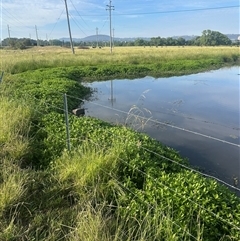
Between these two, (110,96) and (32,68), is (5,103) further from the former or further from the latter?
(32,68)

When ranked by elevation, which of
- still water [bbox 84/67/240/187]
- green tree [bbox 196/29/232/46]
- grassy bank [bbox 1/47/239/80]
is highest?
green tree [bbox 196/29/232/46]

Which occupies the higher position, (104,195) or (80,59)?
(80,59)

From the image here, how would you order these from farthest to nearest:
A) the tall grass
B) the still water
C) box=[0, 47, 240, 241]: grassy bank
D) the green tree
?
the green tree → the tall grass → the still water → box=[0, 47, 240, 241]: grassy bank

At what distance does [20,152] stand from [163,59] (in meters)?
24.4

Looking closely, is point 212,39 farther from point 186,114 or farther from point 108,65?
point 186,114

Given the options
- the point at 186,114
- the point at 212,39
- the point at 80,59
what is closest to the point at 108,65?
the point at 80,59

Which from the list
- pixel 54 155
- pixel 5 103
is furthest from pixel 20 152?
pixel 5 103

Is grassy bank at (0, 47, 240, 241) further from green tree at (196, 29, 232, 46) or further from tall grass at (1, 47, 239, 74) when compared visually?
green tree at (196, 29, 232, 46)

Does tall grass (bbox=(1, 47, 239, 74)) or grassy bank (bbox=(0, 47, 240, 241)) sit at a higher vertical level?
tall grass (bbox=(1, 47, 239, 74))

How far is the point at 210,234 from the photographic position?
2.67 meters

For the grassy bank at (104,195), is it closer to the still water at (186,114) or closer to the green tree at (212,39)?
Answer: the still water at (186,114)

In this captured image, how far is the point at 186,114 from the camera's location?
9.67 m

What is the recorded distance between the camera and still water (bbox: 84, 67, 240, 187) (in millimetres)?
5777

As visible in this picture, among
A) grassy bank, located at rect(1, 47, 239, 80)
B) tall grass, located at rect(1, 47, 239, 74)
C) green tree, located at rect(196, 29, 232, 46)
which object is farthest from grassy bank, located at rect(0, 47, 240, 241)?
green tree, located at rect(196, 29, 232, 46)
